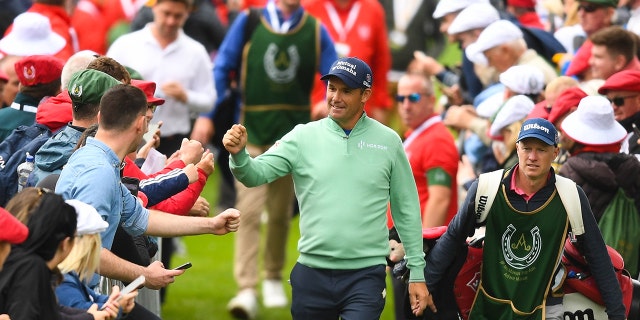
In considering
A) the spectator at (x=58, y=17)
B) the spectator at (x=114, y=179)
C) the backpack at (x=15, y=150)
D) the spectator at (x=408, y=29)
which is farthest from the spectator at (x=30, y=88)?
the spectator at (x=408, y=29)

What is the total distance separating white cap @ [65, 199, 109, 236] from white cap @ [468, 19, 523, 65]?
533cm

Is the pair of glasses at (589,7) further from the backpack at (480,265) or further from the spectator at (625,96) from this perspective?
the backpack at (480,265)

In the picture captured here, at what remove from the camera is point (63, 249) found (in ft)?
21.3

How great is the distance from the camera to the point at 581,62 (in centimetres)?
1098

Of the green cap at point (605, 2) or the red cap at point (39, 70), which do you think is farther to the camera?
the green cap at point (605, 2)

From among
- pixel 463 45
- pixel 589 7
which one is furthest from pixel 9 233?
pixel 589 7

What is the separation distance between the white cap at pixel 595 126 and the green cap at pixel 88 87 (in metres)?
3.18

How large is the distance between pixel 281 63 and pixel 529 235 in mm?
4724

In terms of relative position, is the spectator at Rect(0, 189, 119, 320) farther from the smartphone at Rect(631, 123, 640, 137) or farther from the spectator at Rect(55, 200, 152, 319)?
the smartphone at Rect(631, 123, 640, 137)

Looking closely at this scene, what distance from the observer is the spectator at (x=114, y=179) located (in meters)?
7.02

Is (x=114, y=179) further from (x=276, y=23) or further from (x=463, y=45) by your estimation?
(x=463, y=45)

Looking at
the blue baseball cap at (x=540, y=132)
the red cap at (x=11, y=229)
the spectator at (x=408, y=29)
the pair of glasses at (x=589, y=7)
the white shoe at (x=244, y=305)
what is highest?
the pair of glasses at (x=589, y=7)

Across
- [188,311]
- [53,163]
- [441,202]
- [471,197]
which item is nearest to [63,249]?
[53,163]

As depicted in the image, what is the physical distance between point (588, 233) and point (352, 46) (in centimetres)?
594
